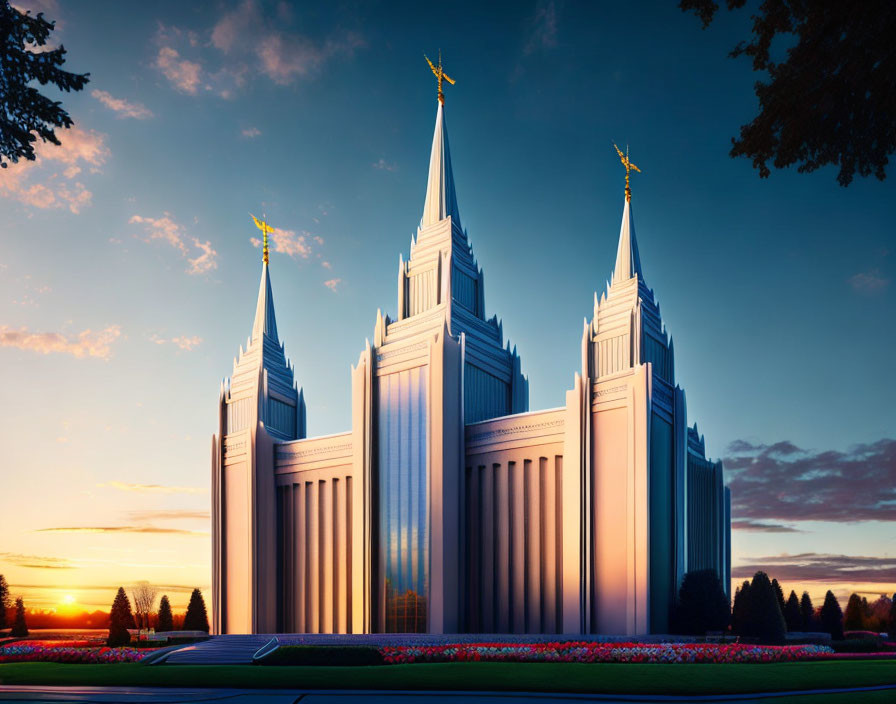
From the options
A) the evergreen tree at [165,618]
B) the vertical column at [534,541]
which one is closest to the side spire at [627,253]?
the vertical column at [534,541]

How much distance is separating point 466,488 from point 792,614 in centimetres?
1961

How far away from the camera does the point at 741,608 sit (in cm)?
3703

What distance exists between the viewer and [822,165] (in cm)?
1534

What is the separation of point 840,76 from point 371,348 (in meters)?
35.3

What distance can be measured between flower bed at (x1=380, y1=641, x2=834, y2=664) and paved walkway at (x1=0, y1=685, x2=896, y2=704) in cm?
618

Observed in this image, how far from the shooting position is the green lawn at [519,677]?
18.2 meters

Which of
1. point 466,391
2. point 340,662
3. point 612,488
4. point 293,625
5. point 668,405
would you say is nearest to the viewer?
point 340,662

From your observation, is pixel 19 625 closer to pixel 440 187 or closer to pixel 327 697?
pixel 440 187

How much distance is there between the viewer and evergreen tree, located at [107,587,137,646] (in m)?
37.1

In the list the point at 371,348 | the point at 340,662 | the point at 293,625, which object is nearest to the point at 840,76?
the point at 340,662

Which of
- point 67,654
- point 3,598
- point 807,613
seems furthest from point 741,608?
point 3,598

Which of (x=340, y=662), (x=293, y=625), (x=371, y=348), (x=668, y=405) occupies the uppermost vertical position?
(x=371, y=348)

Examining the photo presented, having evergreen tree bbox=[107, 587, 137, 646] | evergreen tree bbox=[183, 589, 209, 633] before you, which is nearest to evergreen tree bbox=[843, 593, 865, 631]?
evergreen tree bbox=[183, 589, 209, 633]

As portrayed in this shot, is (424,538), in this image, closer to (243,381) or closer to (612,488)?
(612,488)
